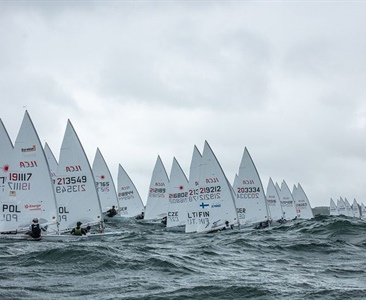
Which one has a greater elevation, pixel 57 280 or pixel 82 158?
pixel 82 158

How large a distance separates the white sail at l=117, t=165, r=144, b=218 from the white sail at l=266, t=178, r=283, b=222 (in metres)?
13.2

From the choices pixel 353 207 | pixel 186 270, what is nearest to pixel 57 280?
pixel 186 270

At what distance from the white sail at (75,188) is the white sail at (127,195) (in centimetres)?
2825

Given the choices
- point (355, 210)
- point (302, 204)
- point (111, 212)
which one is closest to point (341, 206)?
point (355, 210)

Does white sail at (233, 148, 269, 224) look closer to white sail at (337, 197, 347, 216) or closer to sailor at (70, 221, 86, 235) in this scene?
sailor at (70, 221, 86, 235)

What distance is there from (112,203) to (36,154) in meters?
27.0

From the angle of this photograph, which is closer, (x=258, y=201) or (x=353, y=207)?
(x=258, y=201)

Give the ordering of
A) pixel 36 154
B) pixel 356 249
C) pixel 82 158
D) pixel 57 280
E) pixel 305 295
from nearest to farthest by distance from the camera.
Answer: pixel 305 295 < pixel 57 280 < pixel 356 249 < pixel 36 154 < pixel 82 158

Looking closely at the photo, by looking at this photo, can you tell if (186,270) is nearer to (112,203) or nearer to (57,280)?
(57,280)

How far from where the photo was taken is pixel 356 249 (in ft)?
73.5

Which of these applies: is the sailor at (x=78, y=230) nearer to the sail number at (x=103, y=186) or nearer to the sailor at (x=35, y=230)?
the sailor at (x=35, y=230)

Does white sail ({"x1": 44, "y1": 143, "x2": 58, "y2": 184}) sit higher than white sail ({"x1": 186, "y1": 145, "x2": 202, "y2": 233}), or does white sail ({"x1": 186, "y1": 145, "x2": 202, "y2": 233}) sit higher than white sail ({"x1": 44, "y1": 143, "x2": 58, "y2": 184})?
white sail ({"x1": 44, "y1": 143, "x2": 58, "y2": 184})

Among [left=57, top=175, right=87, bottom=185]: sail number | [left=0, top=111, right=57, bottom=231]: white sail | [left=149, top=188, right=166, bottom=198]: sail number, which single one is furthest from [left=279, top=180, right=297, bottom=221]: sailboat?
[left=0, top=111, right=57, bottom=231]: white sail

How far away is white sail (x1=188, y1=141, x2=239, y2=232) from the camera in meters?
34.5
